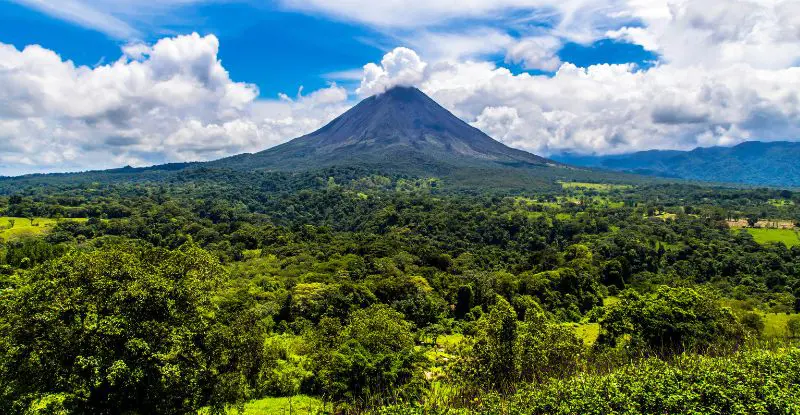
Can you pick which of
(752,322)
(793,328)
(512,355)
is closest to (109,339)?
(512,355)

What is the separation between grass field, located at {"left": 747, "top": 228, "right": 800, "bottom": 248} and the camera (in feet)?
264

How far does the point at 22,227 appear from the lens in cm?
8075

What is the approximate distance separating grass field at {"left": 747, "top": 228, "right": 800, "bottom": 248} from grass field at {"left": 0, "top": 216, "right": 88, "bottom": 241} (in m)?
129

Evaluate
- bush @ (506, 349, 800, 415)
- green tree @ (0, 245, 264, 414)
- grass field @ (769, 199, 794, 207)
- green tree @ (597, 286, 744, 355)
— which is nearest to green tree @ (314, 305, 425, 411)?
bush @ (506, 349, 800, 415)

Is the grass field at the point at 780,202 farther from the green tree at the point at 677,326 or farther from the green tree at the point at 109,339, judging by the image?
the green tree at the point at 109,339

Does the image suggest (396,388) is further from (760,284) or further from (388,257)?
(760,284)

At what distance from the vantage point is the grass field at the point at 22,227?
246 ft

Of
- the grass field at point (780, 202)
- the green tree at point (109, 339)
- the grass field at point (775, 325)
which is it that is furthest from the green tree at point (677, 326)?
the grass field at point (780, 202)

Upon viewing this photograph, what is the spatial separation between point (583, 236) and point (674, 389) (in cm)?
7724

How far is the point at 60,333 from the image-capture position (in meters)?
15.0

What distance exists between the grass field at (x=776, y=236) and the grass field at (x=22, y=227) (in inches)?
5080

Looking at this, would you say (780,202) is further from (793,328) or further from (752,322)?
(752,322)

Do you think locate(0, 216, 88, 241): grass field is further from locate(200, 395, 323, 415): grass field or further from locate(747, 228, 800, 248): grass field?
locate(747, 228, 800, 248): grass field

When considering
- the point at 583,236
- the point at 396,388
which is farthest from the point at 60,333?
the point at 583,236
